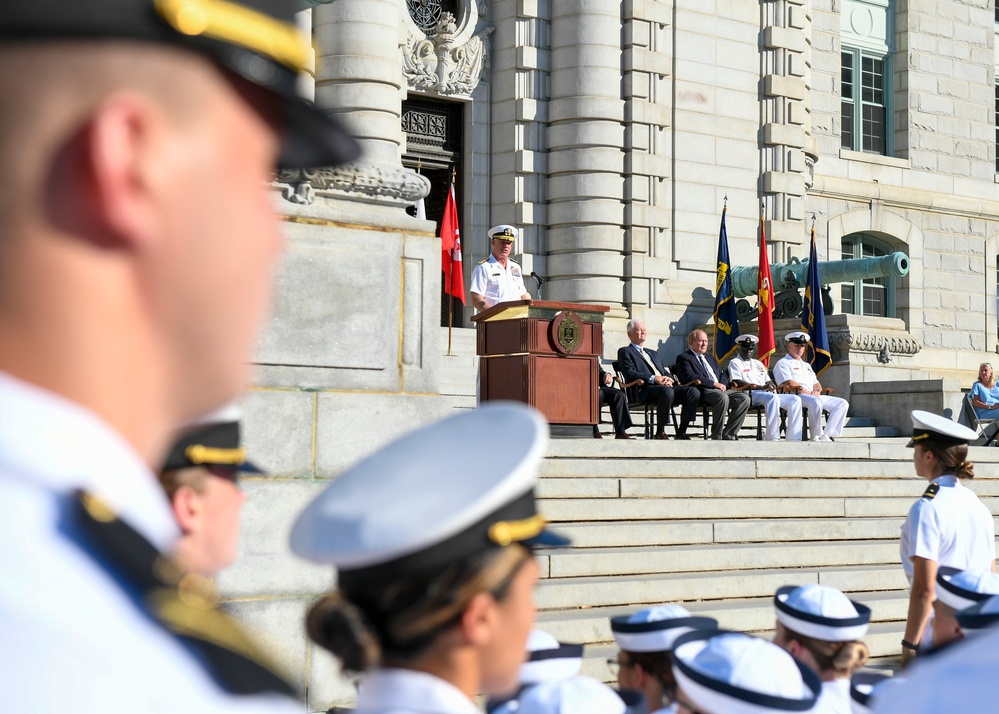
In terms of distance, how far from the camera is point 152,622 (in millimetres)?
671

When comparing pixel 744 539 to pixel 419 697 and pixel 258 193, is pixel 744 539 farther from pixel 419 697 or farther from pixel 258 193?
pixel 258 193

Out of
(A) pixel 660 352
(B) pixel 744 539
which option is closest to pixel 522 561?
(B) pixel 744 539

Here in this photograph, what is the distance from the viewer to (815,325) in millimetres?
17859

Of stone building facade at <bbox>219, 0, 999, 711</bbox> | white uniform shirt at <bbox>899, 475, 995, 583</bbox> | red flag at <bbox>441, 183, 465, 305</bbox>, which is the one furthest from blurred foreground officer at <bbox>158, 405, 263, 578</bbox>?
red flag at <bbox>441, 183, 465, 305</bbox>

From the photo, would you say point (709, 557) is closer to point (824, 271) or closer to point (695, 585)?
point (695, 585)

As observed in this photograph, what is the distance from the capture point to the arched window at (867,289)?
24594 millimetres

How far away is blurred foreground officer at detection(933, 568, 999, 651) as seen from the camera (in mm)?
4359

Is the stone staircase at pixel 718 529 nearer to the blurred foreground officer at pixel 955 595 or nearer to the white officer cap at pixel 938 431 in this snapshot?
the white officer cap at pixel 938 431

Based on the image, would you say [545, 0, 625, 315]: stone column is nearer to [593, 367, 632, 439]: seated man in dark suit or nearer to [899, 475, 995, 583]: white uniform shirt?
[593, 367, 632, 439]: seated man in dark suit

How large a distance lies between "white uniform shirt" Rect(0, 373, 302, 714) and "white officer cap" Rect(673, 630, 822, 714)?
6.53 feet

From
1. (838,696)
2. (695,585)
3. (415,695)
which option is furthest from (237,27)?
(695,585)

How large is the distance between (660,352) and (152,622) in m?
19.0

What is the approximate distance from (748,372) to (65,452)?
14.3 meters

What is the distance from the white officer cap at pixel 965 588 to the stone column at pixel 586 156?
1494cm
